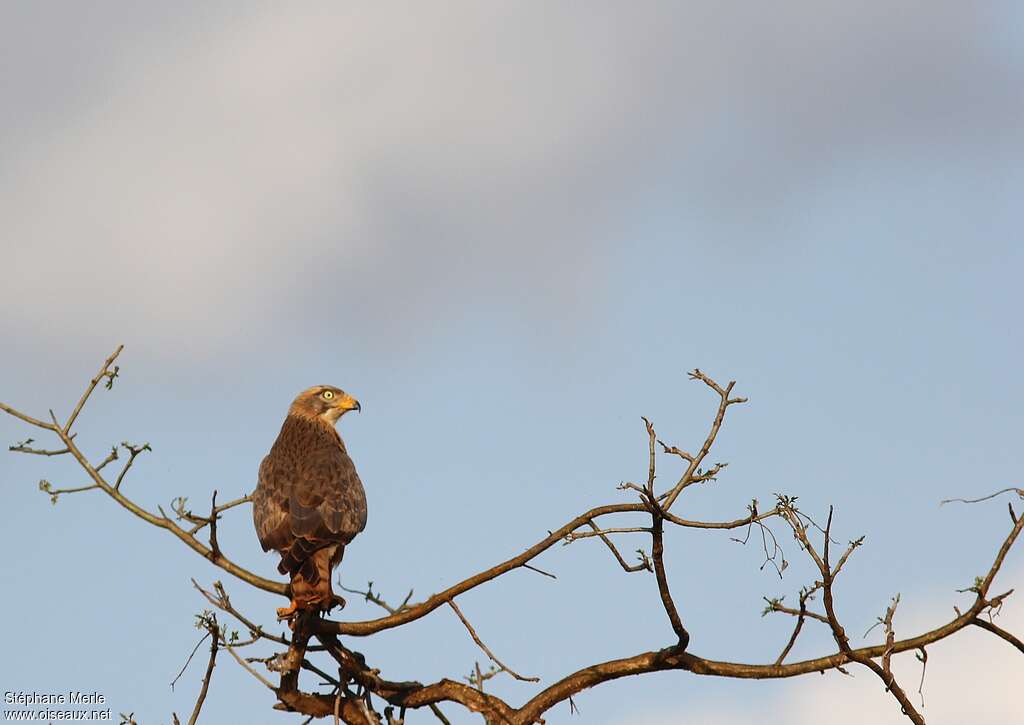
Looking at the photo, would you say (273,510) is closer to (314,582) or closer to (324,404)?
(314,582)

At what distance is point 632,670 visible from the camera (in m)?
7.02

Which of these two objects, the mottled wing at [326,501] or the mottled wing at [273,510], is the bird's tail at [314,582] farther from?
the mottled wing at [273,510]

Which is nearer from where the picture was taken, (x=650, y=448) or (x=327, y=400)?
(x=650, y=448)

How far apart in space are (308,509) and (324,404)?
263 cm

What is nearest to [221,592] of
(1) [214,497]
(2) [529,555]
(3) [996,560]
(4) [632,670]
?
(1) [214,497]

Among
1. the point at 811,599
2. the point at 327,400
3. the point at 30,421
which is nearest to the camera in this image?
the point at 811,599

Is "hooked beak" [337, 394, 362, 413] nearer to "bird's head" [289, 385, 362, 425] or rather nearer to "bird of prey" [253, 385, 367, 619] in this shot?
"bird's head" [289, 385, 362, 425]

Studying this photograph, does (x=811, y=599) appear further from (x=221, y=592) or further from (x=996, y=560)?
(x=221, y=592)

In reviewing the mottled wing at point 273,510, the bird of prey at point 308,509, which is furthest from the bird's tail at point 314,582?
the mottled wing at point 273,510

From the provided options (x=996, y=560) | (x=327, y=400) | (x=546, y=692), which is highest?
(x=327, y=400)

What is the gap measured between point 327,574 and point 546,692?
8.45 ft

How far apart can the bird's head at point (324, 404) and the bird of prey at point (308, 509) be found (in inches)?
24.8

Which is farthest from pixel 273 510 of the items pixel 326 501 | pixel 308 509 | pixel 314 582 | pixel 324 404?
pixel 324 404

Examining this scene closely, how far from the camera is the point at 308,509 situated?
32.0 feet
